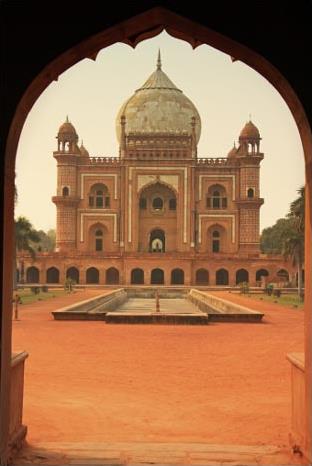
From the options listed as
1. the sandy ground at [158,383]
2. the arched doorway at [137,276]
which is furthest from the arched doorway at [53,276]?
the sandy ground at [158,383]

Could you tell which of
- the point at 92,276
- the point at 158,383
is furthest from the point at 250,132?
the point at 158,383

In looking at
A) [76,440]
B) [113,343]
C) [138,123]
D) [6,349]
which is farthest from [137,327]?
[138,123]

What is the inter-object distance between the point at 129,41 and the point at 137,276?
128 feet

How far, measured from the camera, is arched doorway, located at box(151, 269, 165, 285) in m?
43.8

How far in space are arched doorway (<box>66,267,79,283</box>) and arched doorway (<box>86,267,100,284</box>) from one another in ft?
2.45

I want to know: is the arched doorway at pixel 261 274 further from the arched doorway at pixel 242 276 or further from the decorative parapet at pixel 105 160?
the decorative parapet at pixel 105 160

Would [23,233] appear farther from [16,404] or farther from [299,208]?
[16,404]

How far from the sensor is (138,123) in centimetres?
5053

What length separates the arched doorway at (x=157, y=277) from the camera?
4378 centimetres

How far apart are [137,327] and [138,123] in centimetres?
3614

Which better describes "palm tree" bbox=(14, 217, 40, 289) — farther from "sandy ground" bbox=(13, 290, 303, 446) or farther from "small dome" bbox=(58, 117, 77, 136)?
"sandy ground" bbox=(13, 290, 303, 446)

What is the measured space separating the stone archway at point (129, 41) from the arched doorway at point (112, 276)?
39.5 meters

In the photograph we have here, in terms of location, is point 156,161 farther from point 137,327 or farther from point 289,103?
point 289,103

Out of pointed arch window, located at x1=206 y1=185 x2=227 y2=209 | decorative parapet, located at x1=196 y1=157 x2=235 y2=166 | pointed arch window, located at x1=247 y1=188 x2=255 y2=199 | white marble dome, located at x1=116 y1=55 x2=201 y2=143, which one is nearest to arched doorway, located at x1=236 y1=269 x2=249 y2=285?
pointed arch window, located at x1=206 y1=185 x2=227 y2=209
